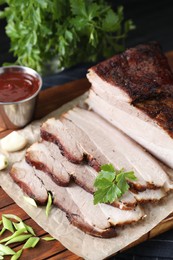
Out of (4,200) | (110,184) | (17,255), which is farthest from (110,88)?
(17,255)

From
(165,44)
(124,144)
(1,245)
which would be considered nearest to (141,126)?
(124,144)

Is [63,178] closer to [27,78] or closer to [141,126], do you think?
[141,126]

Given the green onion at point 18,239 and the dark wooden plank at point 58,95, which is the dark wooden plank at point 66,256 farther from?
the dark wooden plank at point 58,95

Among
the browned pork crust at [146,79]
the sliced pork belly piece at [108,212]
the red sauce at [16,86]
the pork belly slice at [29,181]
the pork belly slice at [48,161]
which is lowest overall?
the pork belly slice at [29,181]

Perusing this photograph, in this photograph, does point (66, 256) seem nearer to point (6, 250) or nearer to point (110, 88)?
point (6, 250)

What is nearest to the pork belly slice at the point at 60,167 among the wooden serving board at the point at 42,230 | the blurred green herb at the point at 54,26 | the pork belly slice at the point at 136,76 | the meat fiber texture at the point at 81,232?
the meat fiber texture at the point at 81,232
